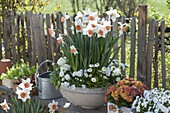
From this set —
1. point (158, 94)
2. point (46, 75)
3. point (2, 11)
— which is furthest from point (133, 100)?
point (2, 11)

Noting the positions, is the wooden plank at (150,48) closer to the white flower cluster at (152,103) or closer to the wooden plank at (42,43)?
the white flower cluster at (152,103)

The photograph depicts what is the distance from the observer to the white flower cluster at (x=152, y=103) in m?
2.59

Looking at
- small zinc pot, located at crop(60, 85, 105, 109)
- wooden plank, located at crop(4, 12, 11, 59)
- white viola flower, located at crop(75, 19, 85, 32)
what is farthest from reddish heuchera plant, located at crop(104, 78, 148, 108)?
wooden plank, located at crop(4, 12, 11, 59)

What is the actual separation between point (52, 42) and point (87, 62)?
891 mm

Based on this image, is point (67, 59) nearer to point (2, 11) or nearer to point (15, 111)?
point (15, 111)

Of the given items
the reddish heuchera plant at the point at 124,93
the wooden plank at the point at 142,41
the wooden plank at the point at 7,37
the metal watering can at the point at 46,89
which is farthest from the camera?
the wooden plank at the point at 7,37

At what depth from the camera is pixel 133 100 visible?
280 centimetres

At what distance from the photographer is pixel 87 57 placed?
3133 millimetres

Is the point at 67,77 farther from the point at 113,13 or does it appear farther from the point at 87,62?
the point at 113,13

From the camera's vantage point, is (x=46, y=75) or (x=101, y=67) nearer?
(x=101, y=67)

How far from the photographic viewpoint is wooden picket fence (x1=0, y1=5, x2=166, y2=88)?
3.25 meters

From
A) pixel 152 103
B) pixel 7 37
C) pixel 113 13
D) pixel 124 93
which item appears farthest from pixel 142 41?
pixel 7 37

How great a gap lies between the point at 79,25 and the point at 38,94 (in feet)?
2.93

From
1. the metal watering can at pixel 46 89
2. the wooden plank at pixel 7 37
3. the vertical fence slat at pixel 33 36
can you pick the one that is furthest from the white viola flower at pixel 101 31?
the wooden plank at pixel 7 37
